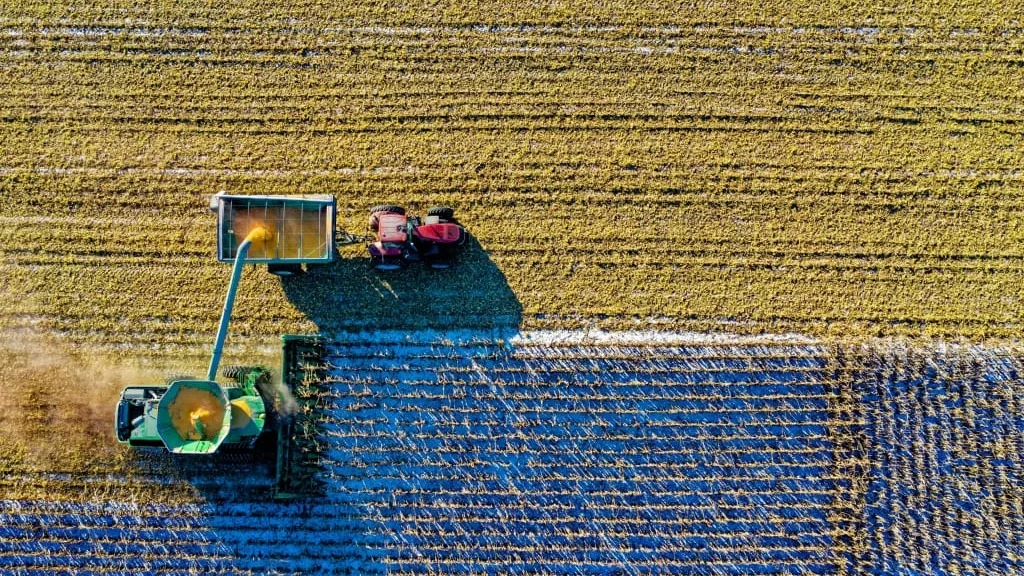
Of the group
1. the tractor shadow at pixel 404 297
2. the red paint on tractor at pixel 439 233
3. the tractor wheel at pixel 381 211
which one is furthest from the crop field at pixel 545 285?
→ the red paint on tractor at pixel 439 233

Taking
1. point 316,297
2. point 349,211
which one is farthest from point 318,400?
point 349,211

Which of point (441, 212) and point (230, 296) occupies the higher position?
point (441, 212)

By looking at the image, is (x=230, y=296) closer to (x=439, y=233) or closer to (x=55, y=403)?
(x=439, y=233)

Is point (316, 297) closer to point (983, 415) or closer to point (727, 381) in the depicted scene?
point (727, 381)

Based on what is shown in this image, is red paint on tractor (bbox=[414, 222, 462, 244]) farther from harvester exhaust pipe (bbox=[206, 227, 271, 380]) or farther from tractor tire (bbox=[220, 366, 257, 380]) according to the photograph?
tractor tire (bbox=[220, 366, 257, 380])

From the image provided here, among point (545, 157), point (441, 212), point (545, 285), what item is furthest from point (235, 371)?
point (545, 157)

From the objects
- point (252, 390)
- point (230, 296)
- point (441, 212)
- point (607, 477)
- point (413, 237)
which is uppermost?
point (441, 212)
